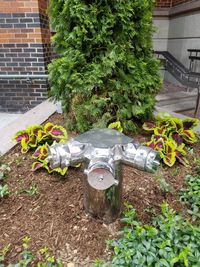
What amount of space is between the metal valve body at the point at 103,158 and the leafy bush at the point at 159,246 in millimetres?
194

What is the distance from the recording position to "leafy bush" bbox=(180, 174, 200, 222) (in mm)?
1476

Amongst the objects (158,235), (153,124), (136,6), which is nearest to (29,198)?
(158,235)

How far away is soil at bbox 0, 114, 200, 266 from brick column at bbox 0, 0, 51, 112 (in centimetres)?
258

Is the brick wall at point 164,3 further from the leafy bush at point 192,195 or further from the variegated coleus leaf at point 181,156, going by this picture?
the leafy bush at point 192,195

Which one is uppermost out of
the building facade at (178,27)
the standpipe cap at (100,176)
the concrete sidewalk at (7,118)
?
the building facade at (178,27)

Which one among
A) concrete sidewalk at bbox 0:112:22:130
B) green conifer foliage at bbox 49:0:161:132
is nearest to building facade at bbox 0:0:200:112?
concrete sidewalk at bbox 0:112:22:130

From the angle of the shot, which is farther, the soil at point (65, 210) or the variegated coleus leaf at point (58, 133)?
the variegated coleus leaf at point (58, 133)

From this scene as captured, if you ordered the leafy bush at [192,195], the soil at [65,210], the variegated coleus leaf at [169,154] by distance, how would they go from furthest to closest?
the variegated coleus leaf at [169,154] < the leafy bush at [192,195] < the soil at [65,210]

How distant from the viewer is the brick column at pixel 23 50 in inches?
151

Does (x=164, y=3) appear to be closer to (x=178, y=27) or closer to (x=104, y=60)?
(x=178, y=27)

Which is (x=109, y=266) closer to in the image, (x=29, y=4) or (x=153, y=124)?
(x=153, y=124)

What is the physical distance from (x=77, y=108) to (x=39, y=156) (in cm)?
64

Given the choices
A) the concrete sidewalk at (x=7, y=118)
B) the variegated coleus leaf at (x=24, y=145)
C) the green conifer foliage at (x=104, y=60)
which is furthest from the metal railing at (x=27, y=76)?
the variegated coleus leaf at (x=24, y=145)

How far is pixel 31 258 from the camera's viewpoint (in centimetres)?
121
